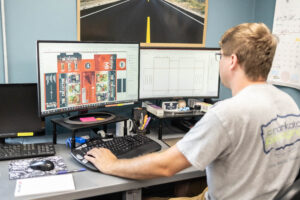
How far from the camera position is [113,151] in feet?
5.14

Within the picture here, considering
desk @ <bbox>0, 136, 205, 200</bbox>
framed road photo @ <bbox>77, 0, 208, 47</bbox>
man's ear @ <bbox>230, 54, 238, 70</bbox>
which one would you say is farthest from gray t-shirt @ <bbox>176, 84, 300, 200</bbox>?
Result: framed road photo @ <bbox>77, 0, 208, 47</bbox>

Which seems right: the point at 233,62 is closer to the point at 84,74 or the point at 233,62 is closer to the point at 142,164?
the point at 142,164

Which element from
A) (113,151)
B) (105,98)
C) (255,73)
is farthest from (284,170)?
(105,98)

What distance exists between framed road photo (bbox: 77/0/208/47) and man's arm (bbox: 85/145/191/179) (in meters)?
0.88

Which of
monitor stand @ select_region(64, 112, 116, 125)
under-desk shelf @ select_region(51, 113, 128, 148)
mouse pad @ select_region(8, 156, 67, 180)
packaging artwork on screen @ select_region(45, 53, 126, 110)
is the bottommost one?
mouse pad @ select_region(8, 156, 67, 180)

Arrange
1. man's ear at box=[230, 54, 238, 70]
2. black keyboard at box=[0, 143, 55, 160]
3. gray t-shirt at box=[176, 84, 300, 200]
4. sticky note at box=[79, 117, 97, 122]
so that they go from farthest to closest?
sticky note at box=[79, 117, 97, 122], black keyboard at box=[0, 143, 55, 160], man's ear at box=[230, 54, 238, 70], gray t-shirt at box=[176, 84, 300, 200]

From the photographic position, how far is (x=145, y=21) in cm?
216

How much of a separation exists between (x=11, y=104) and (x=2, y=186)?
0.53 meters

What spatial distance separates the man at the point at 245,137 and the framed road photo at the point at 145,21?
1.00 m

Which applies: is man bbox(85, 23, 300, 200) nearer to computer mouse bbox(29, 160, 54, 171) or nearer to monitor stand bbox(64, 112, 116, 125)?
computer mouse bbox(29, 160, 54, 171)

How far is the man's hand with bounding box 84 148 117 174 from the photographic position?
139 centimetres

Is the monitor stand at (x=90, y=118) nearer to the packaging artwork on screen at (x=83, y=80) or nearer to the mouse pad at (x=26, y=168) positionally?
the packaging artwork on screen at (x=83, y=80)

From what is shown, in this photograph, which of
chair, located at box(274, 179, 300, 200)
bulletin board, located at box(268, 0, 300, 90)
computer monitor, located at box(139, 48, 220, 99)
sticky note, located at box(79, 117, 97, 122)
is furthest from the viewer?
bulletin board, located at box(268, 0, 300, 90)

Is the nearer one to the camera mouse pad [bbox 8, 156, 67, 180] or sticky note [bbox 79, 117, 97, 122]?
mouse pad [bbox 8, 156, 67, 180]
